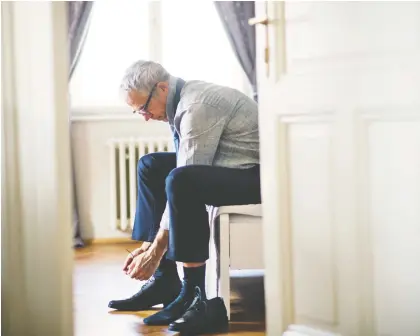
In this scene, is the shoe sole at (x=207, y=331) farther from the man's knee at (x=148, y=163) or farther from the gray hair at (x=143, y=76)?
the gray hair at (x=143, y=76)

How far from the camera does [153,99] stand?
2510 mm

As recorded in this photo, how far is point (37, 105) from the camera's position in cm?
171

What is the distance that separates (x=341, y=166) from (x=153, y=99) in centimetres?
102

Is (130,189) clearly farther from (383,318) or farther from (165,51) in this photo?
(383,318)

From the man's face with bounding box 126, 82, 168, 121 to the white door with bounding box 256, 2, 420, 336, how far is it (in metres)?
0.71

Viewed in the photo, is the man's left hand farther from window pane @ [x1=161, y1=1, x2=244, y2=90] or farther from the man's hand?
window pane @ [x1=161, y1=1, x2=244, y2=90]

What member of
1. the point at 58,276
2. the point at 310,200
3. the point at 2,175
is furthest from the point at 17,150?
the point at 310,200

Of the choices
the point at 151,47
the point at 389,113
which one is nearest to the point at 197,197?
the point at 389,113

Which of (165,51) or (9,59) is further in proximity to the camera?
(165,51)

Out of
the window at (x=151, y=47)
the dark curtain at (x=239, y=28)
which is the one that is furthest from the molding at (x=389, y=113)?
the window at (x=151, y=47)

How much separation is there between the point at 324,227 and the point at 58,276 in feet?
2.36

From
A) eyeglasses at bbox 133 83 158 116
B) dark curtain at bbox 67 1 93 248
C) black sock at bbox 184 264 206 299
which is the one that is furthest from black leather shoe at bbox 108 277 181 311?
dark curtain at bbox 67 1 93 248

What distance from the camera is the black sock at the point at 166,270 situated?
2.52 metres

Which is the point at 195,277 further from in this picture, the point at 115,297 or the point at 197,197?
the point at 115,297
